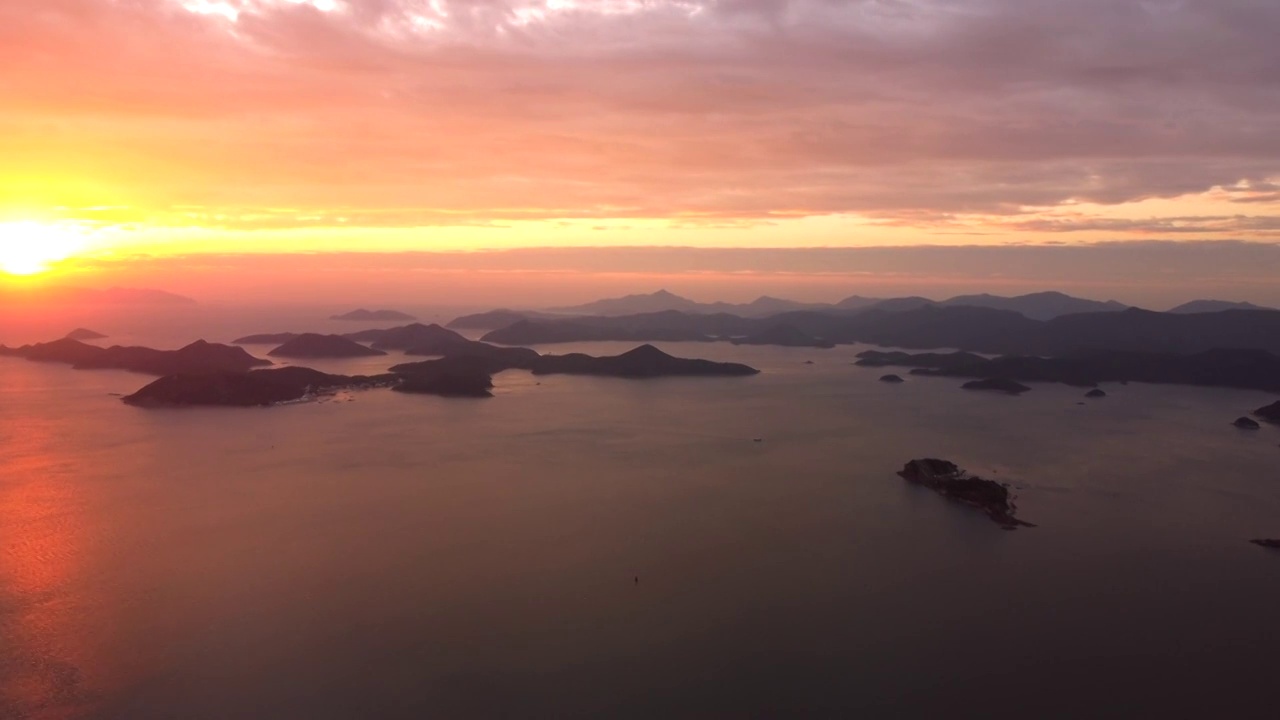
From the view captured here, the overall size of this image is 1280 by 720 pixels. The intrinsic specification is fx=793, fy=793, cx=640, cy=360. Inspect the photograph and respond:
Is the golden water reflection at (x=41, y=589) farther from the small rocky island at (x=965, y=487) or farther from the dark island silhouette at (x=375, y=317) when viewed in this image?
the dark island silhouette at (x=375, y=317)

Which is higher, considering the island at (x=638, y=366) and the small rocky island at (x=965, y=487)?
the island at (x=638, y=366)

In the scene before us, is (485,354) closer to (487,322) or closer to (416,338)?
(416,338)

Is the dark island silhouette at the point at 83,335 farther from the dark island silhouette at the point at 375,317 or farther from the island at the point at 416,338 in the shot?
the dark island silhouette at the point at 375,317

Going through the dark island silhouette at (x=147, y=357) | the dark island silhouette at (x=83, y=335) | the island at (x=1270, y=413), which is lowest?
the island at (x=1270, y=413)

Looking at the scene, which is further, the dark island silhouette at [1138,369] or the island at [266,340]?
the island at [266,340]

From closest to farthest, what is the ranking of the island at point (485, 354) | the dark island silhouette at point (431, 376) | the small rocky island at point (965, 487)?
the small rocky island at point (965, 487), the dark island silhouette at point (431, 376), the island at point (485, 354)

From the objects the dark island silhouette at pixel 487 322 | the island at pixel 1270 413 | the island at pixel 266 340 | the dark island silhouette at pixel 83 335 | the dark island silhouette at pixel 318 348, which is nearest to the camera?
the island at pixel 1270 413

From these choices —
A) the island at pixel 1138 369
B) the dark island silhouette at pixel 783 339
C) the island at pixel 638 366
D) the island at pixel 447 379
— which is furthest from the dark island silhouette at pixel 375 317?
the island at pixel 1138 369
